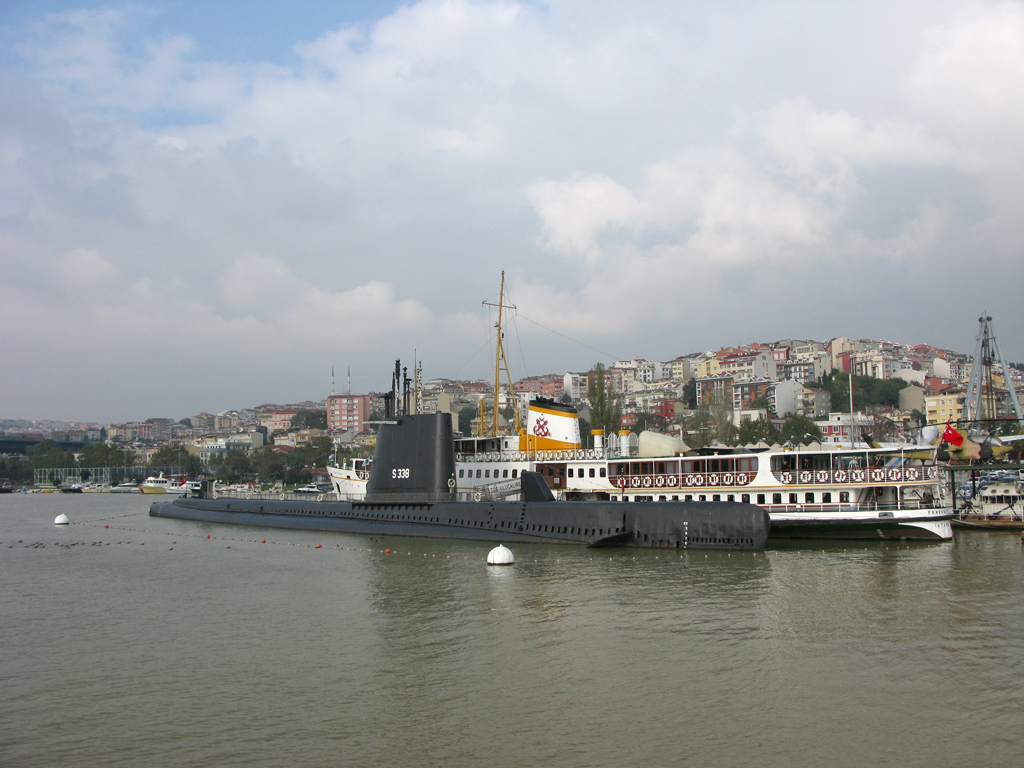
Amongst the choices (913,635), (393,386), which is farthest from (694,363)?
(913,635)

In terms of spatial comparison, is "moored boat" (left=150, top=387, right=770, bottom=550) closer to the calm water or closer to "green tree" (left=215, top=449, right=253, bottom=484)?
the calm water

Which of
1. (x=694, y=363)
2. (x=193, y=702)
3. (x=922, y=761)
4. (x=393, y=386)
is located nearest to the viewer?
(x=922, y=761)

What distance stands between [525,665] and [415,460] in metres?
16.9

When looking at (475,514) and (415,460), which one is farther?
(415,460)

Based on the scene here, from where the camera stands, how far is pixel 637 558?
2256cm

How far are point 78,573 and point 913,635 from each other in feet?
68.9

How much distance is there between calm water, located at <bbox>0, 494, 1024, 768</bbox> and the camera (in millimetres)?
9414

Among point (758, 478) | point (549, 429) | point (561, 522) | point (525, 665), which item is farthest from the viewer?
point (549, 429)

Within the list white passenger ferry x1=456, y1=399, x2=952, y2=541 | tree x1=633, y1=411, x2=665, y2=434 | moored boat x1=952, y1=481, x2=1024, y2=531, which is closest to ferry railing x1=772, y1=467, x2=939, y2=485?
white passenger ferry x1=456, y1=399, x2=952, y2=541

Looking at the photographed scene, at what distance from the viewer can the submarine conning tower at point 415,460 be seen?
28078mm

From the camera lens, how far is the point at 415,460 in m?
28.8

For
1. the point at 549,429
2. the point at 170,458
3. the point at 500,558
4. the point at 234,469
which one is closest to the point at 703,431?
the point at 549,429

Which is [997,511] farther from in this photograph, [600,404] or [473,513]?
[600,404]

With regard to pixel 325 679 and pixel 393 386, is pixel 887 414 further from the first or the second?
pixel 325 679
